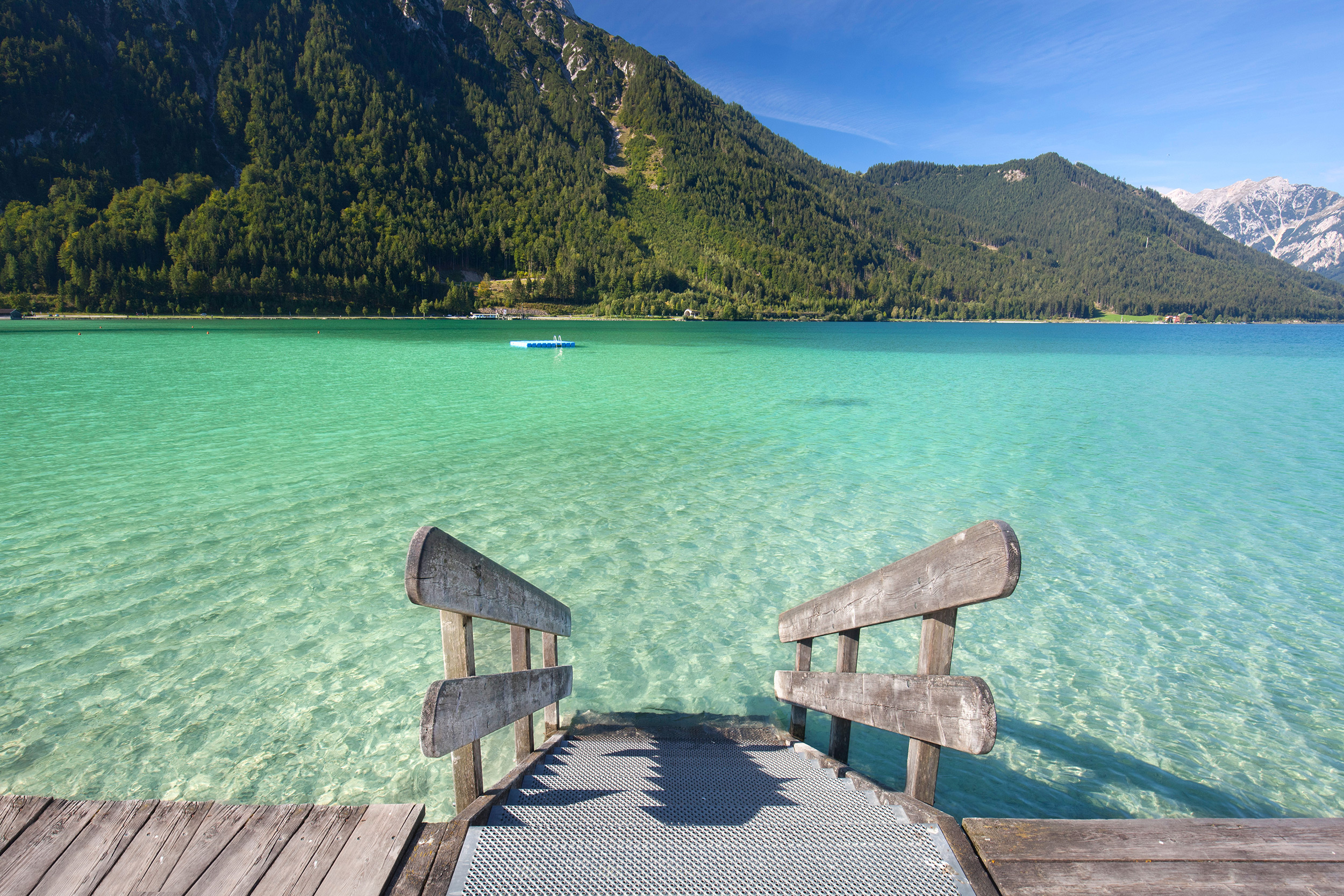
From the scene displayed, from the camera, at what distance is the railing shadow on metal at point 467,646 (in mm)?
2061

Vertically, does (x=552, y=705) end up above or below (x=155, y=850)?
below

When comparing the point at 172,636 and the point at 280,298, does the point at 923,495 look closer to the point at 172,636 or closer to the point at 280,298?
the point at 172,636

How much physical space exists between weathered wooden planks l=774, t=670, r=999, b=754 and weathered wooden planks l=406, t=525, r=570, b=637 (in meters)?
1.77

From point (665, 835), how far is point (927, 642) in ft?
4.43

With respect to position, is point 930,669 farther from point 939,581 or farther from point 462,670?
point 462,670

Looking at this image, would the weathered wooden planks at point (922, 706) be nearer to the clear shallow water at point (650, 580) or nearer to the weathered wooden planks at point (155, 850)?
the clear shallow water at point (650, 580)

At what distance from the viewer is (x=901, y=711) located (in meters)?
2.69

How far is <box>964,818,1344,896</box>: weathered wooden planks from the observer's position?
6.59 ft

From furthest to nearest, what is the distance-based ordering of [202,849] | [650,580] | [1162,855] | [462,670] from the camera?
[650,580]
[462,670]
[202,849]
[1162,855]

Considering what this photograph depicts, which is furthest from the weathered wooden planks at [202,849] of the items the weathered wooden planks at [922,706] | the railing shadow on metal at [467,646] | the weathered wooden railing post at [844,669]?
the weathered wooden railing post at [844,669]

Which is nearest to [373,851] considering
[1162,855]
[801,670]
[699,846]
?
[699,846]

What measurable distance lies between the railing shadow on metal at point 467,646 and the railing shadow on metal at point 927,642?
170cm

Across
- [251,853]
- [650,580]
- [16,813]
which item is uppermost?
[251,853]

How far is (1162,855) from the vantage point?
6.96 feet
